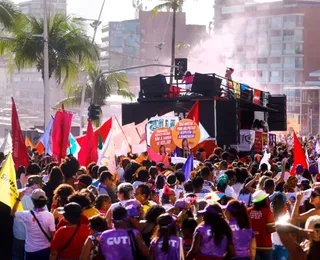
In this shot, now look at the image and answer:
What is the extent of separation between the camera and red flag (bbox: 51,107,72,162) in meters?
17.8

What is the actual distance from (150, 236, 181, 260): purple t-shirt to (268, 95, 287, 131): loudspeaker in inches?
1071

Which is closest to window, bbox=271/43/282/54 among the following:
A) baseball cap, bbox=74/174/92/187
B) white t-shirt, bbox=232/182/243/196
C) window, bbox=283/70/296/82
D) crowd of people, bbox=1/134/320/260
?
window, bbox=283/70/296/82

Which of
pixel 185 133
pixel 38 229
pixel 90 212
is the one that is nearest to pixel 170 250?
pixel 90 212

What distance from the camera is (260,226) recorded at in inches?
404

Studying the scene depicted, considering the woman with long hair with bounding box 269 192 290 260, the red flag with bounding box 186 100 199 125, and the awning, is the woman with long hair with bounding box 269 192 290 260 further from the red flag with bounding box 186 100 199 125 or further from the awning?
the awning

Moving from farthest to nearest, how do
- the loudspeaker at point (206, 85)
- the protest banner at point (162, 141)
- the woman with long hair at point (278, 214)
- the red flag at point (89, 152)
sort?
the loudspeaker at point (206, 85) → the protest banner at point (162, 141) → the red flag at point (89, 152) → the woman with long hair at point (278, 214)

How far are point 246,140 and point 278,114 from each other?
5.85 meters

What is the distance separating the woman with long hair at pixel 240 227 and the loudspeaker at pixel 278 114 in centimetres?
2627

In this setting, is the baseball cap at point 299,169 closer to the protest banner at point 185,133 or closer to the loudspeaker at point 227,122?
the protest banner at point 185,133

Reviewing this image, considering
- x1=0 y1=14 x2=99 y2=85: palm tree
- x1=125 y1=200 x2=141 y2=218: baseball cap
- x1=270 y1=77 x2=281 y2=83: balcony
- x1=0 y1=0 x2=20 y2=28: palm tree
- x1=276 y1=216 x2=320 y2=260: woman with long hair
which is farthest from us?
x1=270 y1=77 x2=281 y2=83: balcony

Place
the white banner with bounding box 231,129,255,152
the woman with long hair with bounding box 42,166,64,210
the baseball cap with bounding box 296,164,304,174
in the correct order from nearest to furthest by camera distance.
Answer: the woman with long hair with bounding box 42,166,64,210 → the baseball cap with bounding box 296,164,304,174 → the white banner with bounding box 231,129,255,152

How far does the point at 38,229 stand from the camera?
9.62 meters

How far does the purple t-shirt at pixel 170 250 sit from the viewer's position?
27.3 ft

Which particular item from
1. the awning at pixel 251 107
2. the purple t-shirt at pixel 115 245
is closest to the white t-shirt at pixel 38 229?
the purple t-shirt at pixel 115 245
